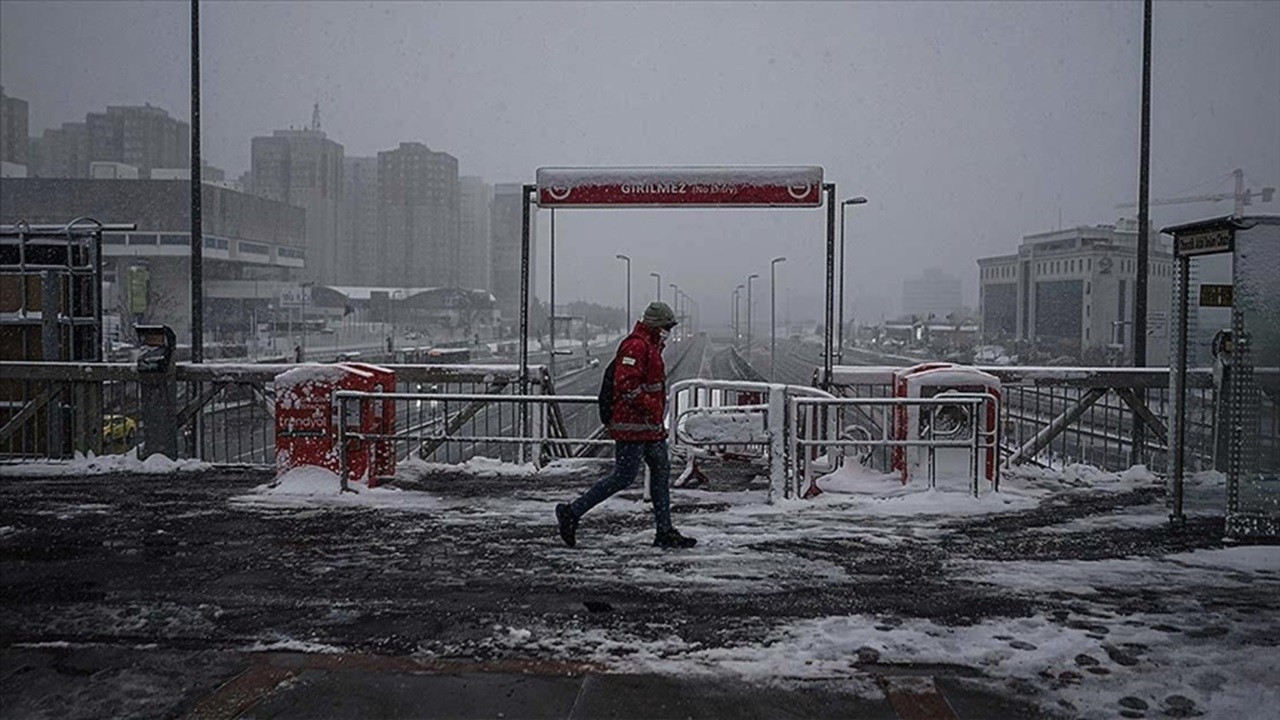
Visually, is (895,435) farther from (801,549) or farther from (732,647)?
(732,647)

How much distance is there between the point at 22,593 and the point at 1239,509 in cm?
940

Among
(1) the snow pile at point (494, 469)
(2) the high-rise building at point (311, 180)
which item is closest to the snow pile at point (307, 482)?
(1) the snow pile at point (494, 469)

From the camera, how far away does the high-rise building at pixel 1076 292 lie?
1727cm

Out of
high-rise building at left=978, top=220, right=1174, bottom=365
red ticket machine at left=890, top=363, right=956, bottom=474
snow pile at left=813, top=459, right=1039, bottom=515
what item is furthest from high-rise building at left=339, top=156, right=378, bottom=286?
snow pile at left=813, top=459, right=1039, bottom=515

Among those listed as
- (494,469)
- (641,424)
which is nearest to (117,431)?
(494,469)

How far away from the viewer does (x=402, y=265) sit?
13225 centimetres

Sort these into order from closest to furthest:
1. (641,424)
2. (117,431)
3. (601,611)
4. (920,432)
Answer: (601,611) < (641,424) < (920,432) < (117,431)

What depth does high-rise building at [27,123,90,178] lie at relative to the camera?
10262cm

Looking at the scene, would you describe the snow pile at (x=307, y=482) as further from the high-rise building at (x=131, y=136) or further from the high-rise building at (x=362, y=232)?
the high-rise building at (x=362, y=232)

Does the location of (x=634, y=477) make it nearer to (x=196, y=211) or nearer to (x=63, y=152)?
(x=196, y=211)

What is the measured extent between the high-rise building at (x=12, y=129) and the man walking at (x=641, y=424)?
69211 mm

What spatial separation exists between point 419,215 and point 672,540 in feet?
424

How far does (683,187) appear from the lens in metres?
13.2

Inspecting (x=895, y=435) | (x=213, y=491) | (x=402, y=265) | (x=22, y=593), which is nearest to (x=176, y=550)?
(x=22, y=593)
